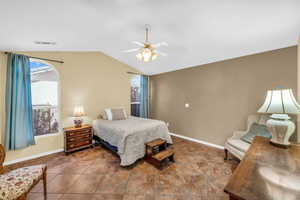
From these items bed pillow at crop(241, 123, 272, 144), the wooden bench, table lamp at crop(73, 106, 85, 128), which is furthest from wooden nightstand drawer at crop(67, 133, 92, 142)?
bed pillow at crop(241, 123, 272, 144)

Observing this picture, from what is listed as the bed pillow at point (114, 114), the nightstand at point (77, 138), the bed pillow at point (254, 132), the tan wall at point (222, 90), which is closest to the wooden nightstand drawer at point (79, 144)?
the nightstand at point (77, 138)

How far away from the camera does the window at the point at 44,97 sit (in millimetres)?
2861

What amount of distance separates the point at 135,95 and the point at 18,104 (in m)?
3.32

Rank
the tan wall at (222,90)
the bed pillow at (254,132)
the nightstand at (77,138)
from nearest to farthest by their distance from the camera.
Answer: the bed pillow at (254,132)
the tan wall at (222,90)
the nightstand at (77,138)

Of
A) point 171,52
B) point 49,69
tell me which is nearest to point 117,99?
point 49,69

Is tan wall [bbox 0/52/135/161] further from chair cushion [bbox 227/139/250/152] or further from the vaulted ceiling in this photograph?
chair cushion [bbox 227/139/250/152]

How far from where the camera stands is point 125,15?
2.00 metres

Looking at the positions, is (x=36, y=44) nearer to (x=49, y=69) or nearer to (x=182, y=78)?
(x=49, y=69)

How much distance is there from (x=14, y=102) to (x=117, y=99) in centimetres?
237

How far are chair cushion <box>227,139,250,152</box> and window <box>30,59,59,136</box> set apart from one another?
408 centimetres

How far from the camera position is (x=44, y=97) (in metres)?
3.00

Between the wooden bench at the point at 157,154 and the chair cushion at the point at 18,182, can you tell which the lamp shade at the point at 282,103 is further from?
the chair cushion at the point at 18,182

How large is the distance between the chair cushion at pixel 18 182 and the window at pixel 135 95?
355 centimetres

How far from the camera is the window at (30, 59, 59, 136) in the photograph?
2.86 m
